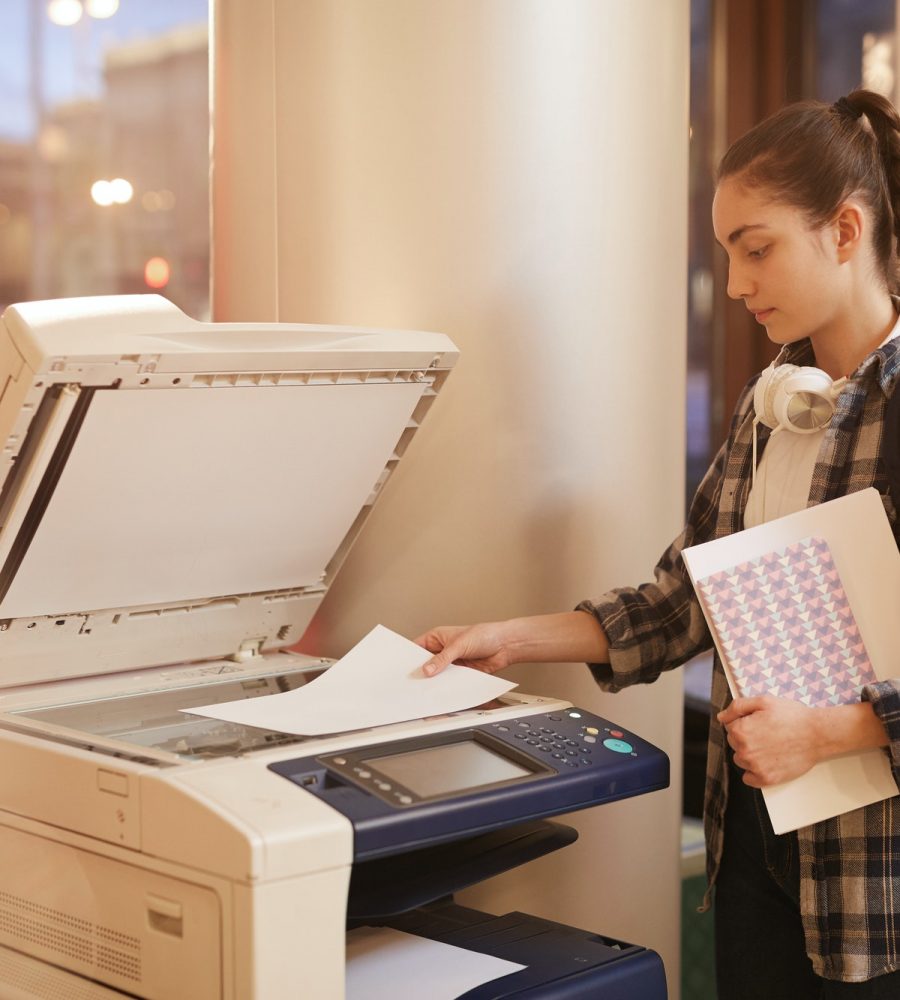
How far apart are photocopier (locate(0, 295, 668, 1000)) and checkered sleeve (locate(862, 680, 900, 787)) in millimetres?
210

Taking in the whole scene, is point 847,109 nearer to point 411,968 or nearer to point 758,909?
point 758,909

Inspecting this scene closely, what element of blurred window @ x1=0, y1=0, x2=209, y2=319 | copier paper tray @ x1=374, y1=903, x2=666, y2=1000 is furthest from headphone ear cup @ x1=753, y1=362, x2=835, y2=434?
blurred window @ x1=0, y1=0, x2=209, y2=319

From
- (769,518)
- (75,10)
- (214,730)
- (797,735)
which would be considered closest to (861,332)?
(769,518)

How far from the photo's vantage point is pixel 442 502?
1.63 metres

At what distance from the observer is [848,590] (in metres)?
1.23

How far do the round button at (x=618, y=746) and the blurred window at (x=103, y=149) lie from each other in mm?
2484

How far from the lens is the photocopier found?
98 cm

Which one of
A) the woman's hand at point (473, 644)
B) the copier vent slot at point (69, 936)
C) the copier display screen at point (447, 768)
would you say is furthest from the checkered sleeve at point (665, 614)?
the copier vent slot at point (69, 936)

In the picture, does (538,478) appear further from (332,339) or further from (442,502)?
(332,339)

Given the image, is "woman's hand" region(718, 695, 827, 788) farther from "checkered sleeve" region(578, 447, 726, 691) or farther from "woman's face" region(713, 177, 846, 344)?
"woman's face" region(713, 177, 846, 344)

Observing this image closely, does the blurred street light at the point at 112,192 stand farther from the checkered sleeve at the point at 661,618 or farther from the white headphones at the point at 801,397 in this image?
the white headphones at the point at 801,397

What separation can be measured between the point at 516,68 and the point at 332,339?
529 millimetres

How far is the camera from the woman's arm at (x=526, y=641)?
4.83 feet

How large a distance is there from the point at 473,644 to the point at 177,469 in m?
0.41
